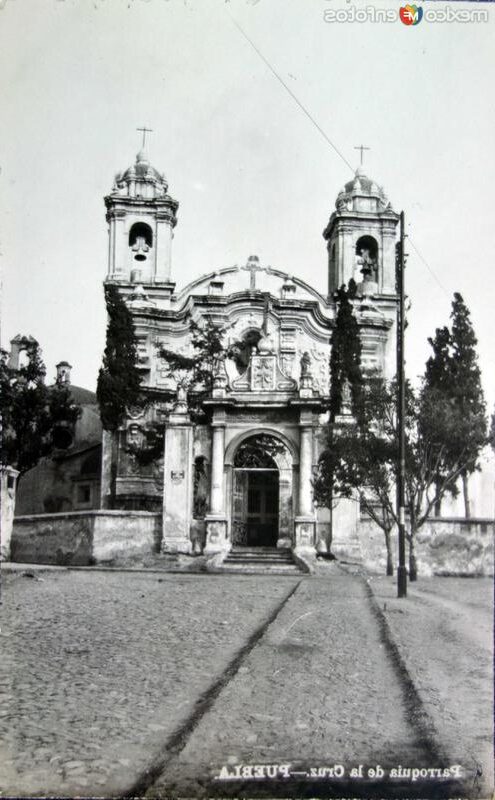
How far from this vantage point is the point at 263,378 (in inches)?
912

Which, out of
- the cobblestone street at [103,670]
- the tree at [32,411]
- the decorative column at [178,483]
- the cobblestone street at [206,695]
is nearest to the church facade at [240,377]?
the decorative column at [178,483]

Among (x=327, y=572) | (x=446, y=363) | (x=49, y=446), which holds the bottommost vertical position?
(x=327, y=572)

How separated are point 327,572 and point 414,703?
540 inches

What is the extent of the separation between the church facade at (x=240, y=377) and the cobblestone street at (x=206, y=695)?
30.7ft

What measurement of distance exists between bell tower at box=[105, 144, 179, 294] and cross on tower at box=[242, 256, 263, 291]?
3.42m

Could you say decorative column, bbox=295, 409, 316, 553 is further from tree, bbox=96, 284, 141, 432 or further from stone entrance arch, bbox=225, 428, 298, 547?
tree, bbox=96, 284, 141, 432

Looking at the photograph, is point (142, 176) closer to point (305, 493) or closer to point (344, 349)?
point (344, 349)

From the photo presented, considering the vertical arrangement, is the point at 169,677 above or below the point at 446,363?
below

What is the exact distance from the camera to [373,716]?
607 cm

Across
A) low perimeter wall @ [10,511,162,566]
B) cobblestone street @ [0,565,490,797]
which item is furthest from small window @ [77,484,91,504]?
cobblestone street @ [0,565,490,797]

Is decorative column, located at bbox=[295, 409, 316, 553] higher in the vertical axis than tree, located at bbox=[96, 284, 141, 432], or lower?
lower

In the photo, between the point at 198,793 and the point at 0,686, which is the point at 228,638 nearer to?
the point at 0,686

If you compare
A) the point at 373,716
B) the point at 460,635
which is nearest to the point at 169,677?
the point at 373,716

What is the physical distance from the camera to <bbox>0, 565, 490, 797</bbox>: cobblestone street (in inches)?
193
